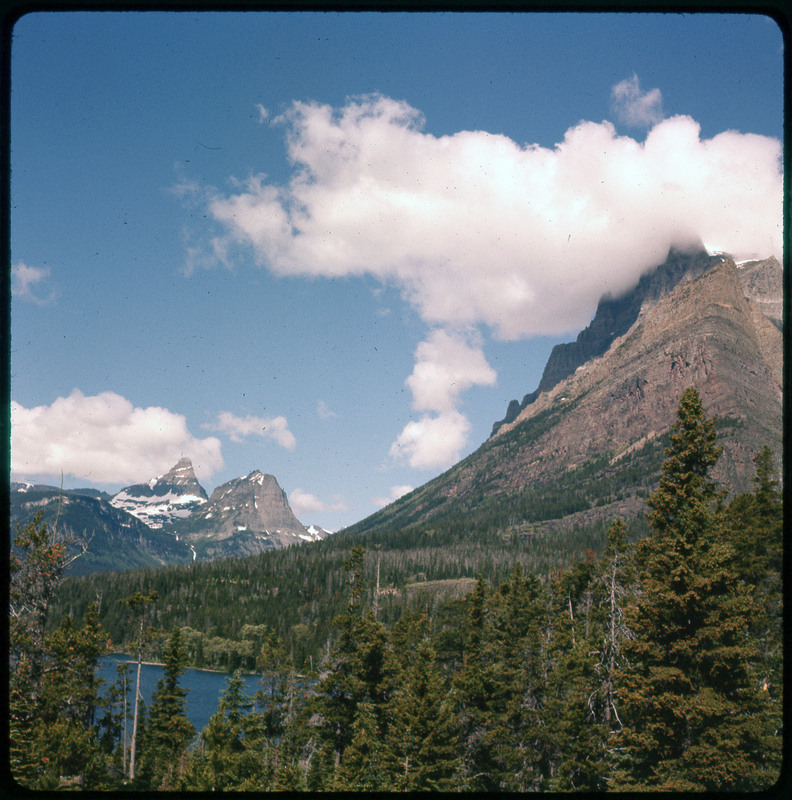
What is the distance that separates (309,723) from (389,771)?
446 centimetres

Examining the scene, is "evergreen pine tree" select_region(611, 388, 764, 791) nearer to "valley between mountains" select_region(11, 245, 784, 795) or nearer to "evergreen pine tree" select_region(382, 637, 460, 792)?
"valley between mountains" select_region(11, 245, 784, 795)

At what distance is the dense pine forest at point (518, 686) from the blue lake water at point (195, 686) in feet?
78.9

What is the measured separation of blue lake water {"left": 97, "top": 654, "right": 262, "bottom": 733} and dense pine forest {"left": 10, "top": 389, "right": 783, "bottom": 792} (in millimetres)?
24053

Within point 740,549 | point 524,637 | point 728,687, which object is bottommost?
point 524,637

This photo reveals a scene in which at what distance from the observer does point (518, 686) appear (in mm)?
22656

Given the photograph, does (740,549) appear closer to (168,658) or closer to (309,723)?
(309,723)

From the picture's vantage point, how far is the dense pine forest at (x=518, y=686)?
459 inches

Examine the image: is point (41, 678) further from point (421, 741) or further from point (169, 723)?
point (169, 723)

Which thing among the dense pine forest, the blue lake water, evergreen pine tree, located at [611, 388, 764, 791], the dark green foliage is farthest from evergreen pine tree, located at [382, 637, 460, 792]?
the blue lake water

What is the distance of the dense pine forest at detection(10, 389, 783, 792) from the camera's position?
11656 mm

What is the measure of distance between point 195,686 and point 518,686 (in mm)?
68149

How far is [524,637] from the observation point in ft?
81.3
